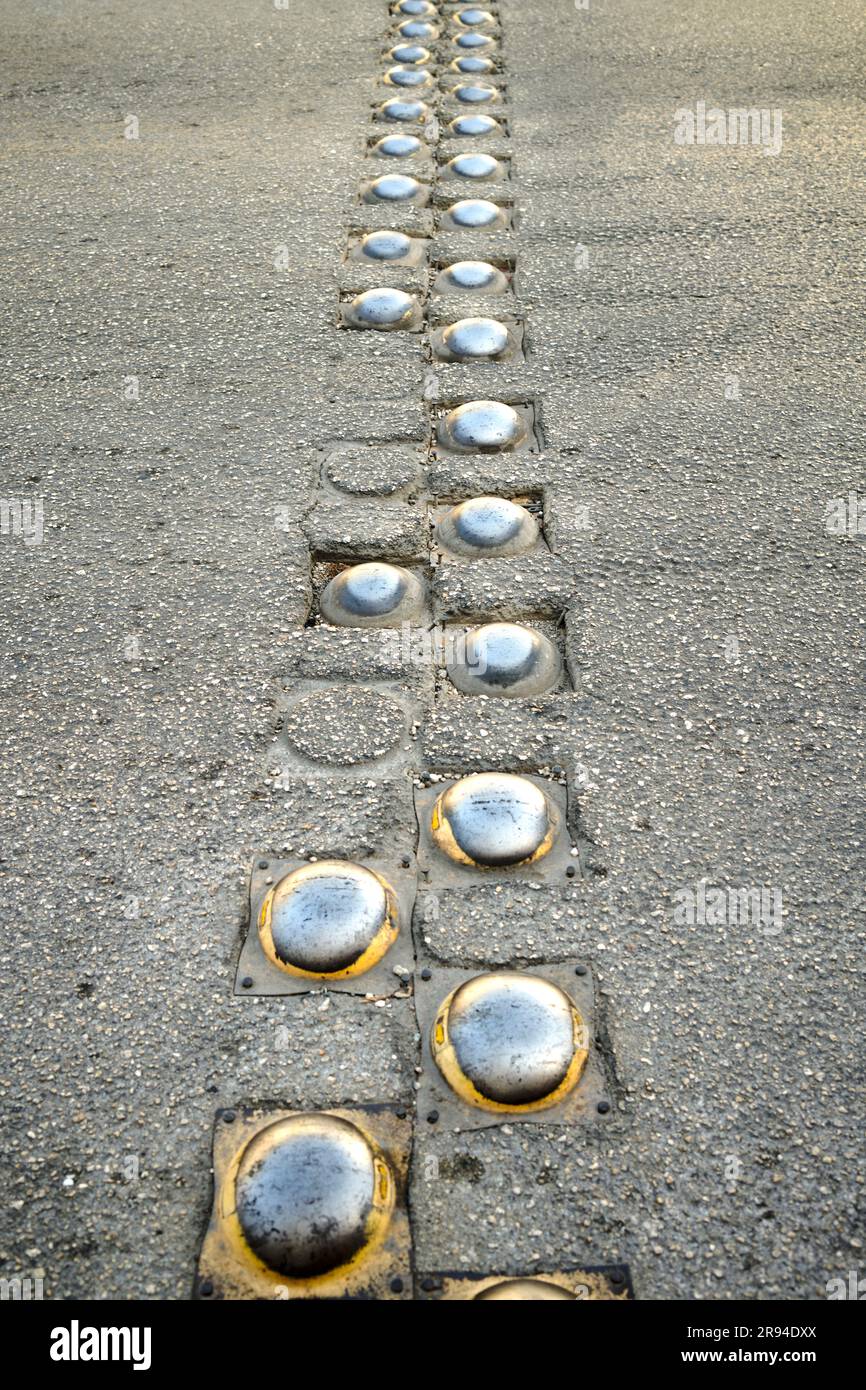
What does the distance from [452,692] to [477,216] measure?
8.66 ft

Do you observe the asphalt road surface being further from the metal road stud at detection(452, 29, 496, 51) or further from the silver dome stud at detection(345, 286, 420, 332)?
the metal road stud at detection(452, 29, 496, 51)

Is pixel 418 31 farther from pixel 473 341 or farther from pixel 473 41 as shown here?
pixel 473 341

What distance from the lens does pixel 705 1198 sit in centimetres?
164

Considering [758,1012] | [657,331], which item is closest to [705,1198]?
[758,1012]

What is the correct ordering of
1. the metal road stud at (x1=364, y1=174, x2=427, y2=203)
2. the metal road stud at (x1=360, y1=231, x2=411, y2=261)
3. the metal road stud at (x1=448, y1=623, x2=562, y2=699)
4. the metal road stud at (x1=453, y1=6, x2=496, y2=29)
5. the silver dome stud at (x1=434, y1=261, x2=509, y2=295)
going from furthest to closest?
the metal road stud at (x1=453, y1=6, x2=496, y2=29) < the metal road stud at (x1=364, y1=174, x2=427, y2=203) < the metal road stud at (x1=360, y1=231, x2=411, y2=261) < the silver dome stud at (x1=434, y1=261, x2=509, y2=295) < the metal road stud at (x1=448, y1=623, x2=562, y2=699)

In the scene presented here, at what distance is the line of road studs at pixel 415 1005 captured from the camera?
5.24 feet

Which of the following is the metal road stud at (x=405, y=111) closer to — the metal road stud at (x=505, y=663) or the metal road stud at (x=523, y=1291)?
the metal road stud at (x=505, y=663)

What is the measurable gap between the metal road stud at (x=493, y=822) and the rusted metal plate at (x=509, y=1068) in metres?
0.31

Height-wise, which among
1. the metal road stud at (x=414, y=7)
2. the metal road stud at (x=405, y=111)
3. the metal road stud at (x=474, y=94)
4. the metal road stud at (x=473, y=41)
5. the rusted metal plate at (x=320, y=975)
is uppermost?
the metal road stud at (x=414, y=7)

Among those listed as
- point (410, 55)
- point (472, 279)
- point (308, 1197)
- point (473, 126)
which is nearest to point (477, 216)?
point (472, 279)

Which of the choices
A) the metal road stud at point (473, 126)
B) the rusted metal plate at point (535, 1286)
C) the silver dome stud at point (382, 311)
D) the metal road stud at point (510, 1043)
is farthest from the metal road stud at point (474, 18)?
the rusted metal plate at point (535, 1286)

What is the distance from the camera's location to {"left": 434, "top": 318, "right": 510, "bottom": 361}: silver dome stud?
361 cm

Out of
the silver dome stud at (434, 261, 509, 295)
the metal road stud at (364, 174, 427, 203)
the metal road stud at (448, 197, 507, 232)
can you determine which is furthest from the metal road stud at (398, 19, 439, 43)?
the silver dome stud at (434, 261, 509, 295)

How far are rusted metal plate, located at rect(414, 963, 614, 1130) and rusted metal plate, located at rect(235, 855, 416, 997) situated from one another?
0.10m
